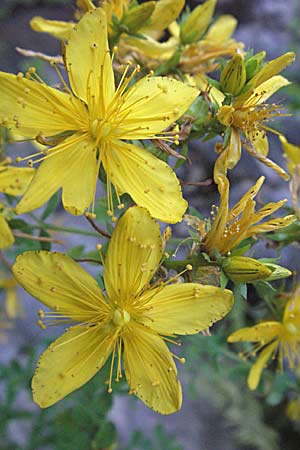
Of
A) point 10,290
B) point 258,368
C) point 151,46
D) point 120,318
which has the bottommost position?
point 10,290

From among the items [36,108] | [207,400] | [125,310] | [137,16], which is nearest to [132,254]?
[125,310]

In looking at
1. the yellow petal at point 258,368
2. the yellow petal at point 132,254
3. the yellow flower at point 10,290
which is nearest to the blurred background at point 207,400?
the yellow flower at point 10,290

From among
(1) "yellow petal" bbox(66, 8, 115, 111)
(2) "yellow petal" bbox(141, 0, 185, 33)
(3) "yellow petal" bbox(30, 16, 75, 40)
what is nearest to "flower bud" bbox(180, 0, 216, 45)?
(2) "yellow petal" bbox(141, 0, 185, 33)

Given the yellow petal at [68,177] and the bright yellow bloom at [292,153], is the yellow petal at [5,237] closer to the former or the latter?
the yellow petal at [68,177]

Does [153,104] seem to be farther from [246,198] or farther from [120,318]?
[120,318]

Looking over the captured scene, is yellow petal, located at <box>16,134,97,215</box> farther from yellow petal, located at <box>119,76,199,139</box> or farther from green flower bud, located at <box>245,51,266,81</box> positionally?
green flower bud, located at <box>245,51,266,81</box>
